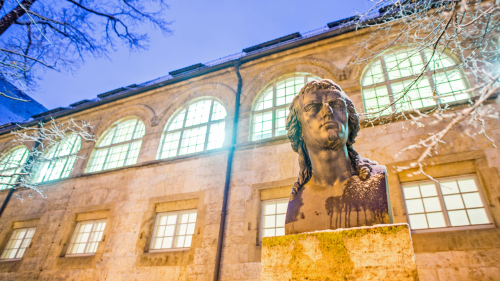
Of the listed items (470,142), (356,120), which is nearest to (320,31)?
(470,142)

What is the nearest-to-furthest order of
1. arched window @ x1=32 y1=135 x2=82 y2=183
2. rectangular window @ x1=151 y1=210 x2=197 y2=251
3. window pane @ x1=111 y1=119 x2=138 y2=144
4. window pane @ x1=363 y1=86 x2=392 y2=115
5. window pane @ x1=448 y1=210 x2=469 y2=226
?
window pane @ x1=448 y1=210 x2=469 y2=226, window pane @ x1=363 y1=86 x2=392 y2=115, rectangular window @ x1=151 y1=210 x2=197 y2=251, window pane @ x1=111 y1=119 x2=138 y2=144, arched window @ x1=32 y1=135 x2=82 y2=183

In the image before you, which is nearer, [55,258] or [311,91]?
[311,91]

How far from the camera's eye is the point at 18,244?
10172mm

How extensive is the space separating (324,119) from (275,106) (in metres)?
6.68

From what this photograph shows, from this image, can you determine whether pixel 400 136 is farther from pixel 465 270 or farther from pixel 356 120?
pixel 356 120

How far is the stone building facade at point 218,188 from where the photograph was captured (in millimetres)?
5250

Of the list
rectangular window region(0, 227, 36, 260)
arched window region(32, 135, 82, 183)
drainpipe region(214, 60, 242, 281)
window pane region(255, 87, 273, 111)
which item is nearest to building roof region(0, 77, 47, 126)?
arched window region(32, 135, 82, 183)

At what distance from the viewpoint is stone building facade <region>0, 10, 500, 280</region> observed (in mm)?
5250

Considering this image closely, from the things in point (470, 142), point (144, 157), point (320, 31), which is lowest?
point (470, 142)

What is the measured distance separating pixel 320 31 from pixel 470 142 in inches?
231

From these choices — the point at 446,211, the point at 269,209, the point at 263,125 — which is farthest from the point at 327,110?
the point at 263,125

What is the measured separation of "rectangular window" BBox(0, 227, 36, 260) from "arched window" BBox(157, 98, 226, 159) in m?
5.90

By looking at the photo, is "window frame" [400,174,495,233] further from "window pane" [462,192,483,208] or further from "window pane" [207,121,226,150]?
"window pane" [207,121,226,150]

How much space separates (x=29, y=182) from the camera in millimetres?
10961
